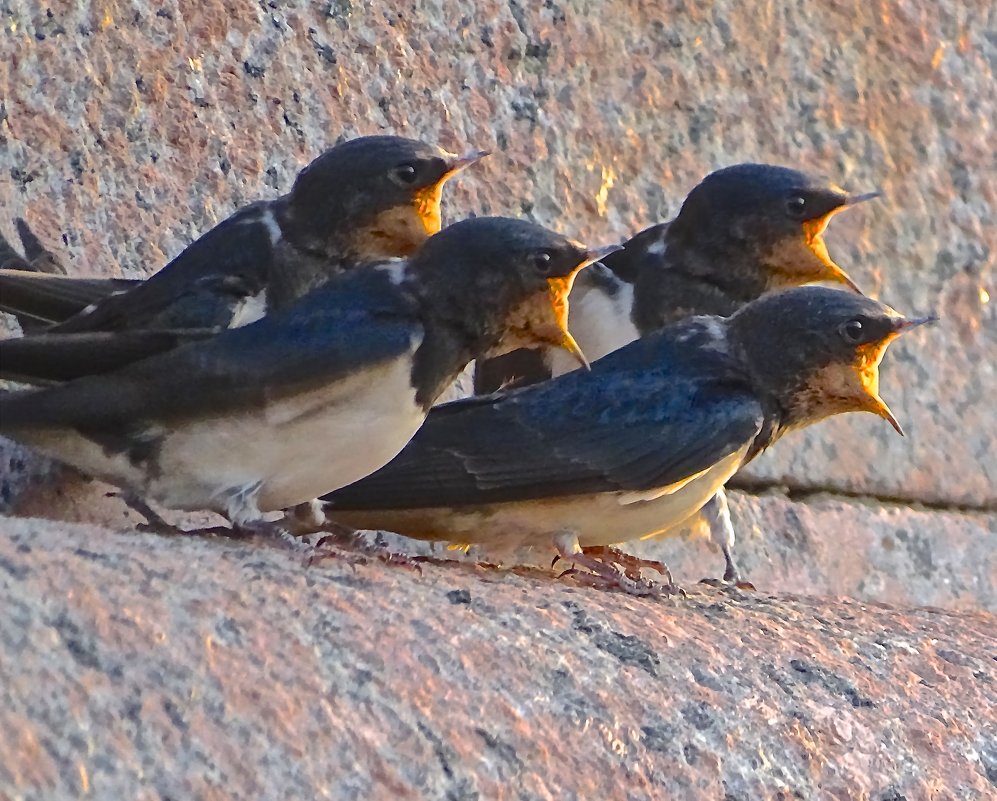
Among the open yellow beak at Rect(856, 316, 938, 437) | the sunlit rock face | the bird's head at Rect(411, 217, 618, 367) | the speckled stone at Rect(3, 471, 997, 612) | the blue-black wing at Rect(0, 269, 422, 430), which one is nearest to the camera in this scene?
the blue-black wing at Rect(0, 269, 422, 430)

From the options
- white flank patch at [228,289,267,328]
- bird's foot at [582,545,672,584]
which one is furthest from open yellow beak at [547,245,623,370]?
bird's foot at [582,545,672,584]

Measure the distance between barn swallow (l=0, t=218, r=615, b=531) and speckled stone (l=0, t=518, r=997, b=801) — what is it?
0.51 ft

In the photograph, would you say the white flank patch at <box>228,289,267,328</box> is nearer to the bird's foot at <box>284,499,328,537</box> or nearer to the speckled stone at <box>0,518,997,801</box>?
the bird's foot at <box>284,499,328,537</box>

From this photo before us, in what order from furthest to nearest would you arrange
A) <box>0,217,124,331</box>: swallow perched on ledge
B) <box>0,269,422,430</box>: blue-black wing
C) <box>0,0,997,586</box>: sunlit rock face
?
<box>0,0,997,586</box>: sunlit rock face → <box>0,217,124,331</box>: swallow perched on ledge → <box>0,269,422,430</box>: blue-black wing


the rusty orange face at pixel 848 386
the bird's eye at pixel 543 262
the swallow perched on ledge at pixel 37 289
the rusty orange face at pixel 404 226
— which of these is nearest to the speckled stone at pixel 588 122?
the swallow perched on ledge at pixel 37 289

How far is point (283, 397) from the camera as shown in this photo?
1.69 meters

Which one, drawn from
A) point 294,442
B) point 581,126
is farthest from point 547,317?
point 581,126

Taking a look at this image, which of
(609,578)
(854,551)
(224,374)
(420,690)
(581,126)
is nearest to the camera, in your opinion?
(420,690)

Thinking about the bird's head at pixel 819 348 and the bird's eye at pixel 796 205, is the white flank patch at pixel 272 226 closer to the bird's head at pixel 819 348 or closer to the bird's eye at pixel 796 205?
the bird's head at pixel 819 348

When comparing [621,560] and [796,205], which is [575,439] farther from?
[796,205]

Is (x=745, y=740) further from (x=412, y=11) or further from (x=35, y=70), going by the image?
(x=412, y=11)

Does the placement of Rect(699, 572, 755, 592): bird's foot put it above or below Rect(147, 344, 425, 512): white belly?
below

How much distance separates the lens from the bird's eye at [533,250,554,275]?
5.99ft

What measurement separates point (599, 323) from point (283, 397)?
2.79 feet
